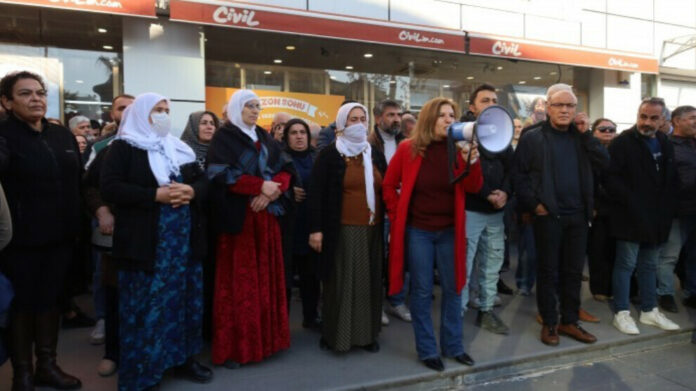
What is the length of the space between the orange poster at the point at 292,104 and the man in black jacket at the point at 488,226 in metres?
4.73

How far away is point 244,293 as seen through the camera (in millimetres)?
3521

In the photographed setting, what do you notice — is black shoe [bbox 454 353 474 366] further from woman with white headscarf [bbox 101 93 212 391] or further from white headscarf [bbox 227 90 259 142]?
white headscarf [bbox 227 90 259 142]

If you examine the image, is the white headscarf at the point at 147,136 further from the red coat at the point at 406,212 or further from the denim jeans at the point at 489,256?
the denim jeans at the point at 489,256

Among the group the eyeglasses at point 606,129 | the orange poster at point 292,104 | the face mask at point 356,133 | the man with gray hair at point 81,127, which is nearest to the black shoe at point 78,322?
the man with gray hair at point 81,127

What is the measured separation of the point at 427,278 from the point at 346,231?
0.71 m

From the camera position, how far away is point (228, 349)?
11.7ft

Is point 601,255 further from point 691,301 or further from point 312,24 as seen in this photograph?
point 312,24

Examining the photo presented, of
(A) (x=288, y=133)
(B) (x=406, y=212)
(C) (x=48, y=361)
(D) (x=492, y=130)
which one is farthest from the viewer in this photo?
(A) (x=288, y=133)

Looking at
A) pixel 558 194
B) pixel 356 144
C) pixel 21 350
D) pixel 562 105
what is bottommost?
pixel 21 350

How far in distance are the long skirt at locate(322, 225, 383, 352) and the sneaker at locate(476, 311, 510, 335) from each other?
1.20 meters

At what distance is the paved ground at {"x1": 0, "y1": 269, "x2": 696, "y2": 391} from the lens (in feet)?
11.2

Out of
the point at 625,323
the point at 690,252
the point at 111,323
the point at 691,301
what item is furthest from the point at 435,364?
the point at 690,252

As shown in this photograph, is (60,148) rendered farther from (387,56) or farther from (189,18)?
(387,56)

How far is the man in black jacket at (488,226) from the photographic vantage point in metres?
4.24
